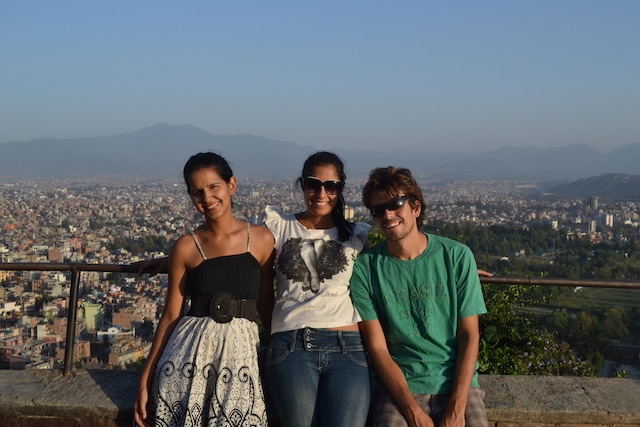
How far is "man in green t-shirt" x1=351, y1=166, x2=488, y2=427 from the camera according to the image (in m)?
2.64

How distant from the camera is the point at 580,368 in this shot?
14.1ft

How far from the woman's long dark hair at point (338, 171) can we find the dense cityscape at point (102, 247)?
16cm

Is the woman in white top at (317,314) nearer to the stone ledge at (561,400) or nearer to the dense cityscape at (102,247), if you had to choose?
the dense cityscape at (102,247)

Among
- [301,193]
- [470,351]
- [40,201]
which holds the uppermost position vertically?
[301,193]

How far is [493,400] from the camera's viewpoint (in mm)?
2957

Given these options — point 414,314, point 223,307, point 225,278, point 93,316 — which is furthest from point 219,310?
point 93,316

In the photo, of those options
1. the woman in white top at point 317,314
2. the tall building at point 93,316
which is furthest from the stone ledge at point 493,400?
the tall building at point 93,316

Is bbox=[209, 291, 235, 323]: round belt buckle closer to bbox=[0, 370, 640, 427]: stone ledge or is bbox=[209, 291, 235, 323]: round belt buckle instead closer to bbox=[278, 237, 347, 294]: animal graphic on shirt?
bbox=[278, 237, 347, 294]: animal graphic on shirt

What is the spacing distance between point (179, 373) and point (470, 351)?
121cm

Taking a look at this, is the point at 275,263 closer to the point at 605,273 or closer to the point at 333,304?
the point at 333,304

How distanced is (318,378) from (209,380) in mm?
454

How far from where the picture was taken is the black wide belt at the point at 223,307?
2.78 m

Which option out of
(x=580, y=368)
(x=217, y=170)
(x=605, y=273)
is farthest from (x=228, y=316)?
(x=605, y=273)

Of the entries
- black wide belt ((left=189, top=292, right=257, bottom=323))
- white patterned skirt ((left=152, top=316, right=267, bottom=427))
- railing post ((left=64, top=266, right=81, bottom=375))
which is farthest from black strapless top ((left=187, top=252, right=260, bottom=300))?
railing post ((left=64, top=266, right=81, bottom=375))
